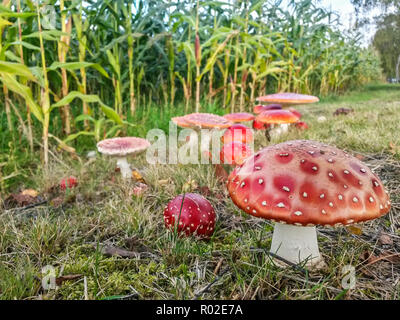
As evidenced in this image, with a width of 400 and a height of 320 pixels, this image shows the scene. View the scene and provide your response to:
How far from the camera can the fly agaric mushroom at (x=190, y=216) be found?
5.16ft

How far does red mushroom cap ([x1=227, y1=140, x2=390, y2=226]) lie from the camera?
42.3 inches

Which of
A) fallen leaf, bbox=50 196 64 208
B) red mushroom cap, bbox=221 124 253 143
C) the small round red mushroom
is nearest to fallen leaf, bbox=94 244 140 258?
fallen leaf, bbox=50 196 64 208

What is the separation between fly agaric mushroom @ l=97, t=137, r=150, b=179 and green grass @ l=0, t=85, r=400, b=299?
251 millimetres

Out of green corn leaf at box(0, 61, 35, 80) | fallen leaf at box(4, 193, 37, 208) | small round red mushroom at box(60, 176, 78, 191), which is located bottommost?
fallen leaf at box(4, 193, 37, 208)

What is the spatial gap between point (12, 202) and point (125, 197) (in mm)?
853

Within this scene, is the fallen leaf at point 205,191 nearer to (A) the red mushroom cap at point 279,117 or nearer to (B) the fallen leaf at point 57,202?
(B) the fallen leaf at point 57,202

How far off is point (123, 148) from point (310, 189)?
5.81ft

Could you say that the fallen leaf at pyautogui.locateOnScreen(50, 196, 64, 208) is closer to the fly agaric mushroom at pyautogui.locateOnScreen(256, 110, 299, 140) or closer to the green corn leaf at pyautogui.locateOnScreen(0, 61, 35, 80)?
the green corn leaf at pyautogui.locateOnScreen(0, 61, 35, 80)

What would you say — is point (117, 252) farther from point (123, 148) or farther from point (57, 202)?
point (123, 148)

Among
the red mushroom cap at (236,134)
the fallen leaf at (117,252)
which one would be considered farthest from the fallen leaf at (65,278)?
the red mushroom cap at (236,134)

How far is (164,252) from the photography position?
1.41m

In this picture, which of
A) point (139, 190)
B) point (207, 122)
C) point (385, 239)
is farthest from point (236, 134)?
point (385, 239)
